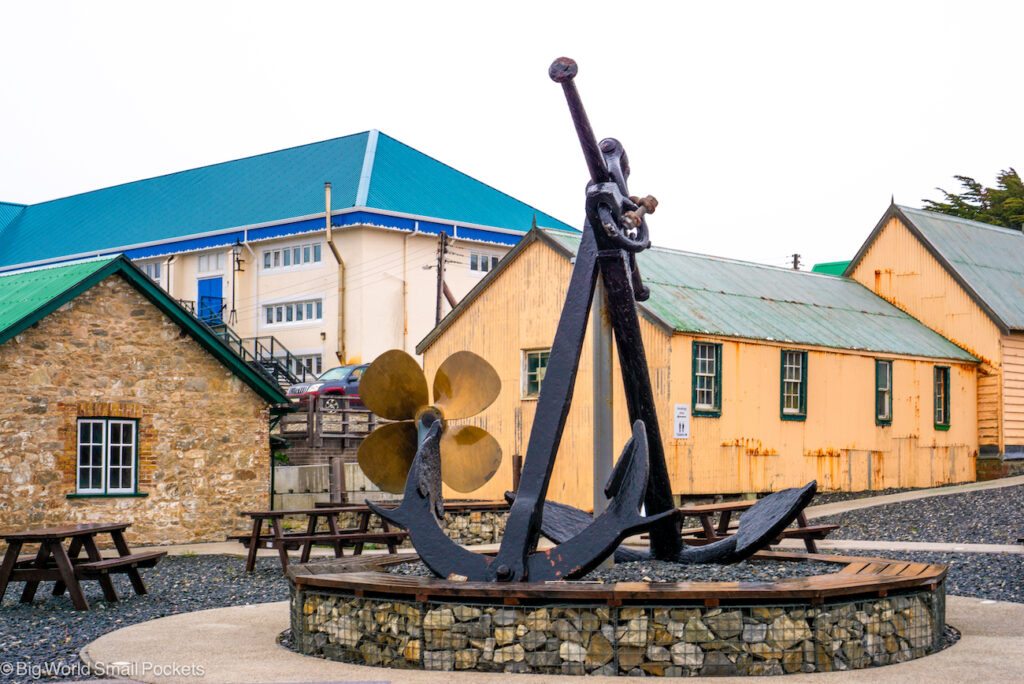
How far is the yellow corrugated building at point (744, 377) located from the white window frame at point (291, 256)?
55.2 ft

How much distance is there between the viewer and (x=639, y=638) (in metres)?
7.25

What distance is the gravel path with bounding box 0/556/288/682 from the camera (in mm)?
8641

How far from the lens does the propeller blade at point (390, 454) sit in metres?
9.54

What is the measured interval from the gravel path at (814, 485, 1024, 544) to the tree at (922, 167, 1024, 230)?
919 inches

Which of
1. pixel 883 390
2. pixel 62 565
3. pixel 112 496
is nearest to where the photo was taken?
pixel 62 565

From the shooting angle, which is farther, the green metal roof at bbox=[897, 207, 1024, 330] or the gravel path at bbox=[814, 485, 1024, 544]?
the green metal roof at bbox=[897, 207, 1024, 330]

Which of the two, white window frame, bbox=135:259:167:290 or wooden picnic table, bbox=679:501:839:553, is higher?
white window frame, bbox=135:259:167:290

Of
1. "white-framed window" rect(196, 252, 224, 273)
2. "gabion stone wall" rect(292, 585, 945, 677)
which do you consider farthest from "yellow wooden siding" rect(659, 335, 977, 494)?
"white-framed window" rect(196, 252, 224, 273)

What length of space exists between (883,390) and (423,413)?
1739 centimetres

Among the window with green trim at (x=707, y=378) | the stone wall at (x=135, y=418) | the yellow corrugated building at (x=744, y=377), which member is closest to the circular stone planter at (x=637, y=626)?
the stone wall at (x=135, y=418)

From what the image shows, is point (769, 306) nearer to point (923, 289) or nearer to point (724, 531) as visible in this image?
point (923, 289)

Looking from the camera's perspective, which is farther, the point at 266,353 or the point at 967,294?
the point at 266,353

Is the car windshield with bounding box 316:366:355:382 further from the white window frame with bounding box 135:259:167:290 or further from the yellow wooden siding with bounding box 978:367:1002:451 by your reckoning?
the white window frame with bounding box 135:259:167:290

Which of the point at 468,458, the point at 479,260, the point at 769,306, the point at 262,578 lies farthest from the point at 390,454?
the point at 479,260
